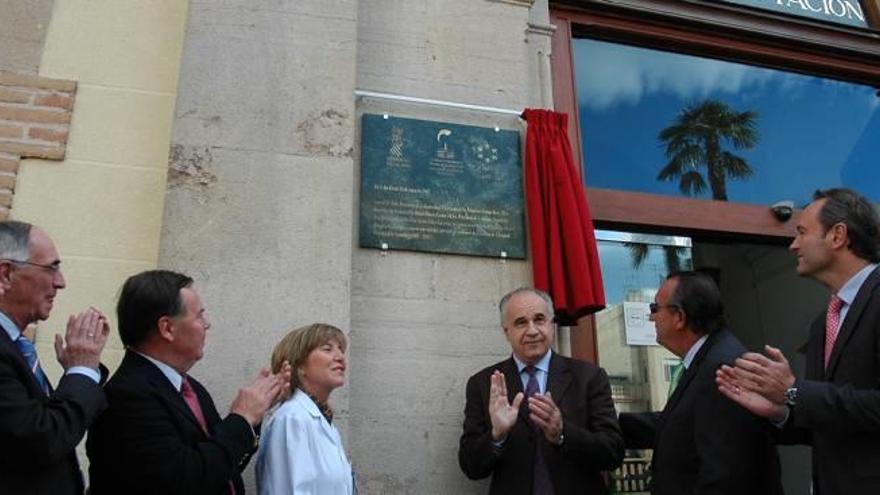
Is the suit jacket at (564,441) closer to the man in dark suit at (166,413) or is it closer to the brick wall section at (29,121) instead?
the man in dark suit at (166,413)

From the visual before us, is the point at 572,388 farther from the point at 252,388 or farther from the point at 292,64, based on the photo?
the point at 292,64

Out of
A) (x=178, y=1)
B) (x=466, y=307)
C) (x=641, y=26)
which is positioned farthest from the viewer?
(x=641, y=26)

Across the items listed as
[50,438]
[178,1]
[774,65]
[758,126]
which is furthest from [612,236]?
[50,438]

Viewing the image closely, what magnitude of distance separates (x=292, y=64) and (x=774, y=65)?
379 cm

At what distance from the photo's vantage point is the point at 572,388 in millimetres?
3592

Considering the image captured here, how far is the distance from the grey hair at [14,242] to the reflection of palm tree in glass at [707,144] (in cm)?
409

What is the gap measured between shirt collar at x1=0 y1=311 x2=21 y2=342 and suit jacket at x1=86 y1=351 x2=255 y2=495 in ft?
1.02

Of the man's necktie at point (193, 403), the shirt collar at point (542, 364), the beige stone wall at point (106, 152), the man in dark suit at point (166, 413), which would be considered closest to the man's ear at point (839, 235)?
the shirt collar at point (542, 364)

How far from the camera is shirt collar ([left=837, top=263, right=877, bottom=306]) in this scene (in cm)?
283

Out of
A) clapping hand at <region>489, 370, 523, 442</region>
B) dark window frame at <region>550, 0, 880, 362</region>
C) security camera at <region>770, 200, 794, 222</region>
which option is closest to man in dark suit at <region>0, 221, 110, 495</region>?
clapping hand at <region>489, 370, 523, 442</region>

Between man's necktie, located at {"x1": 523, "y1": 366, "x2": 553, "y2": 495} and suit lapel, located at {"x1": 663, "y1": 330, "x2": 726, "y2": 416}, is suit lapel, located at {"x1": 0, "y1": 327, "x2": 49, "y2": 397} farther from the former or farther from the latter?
suit lapel, located at {"x1": 663, "y1": 330, "x2": 726, "y2": 416}

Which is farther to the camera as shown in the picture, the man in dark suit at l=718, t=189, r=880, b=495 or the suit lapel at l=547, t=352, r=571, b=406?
the suit lapel at l=547, t=352, r=571, b=406

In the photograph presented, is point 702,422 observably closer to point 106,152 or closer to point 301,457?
point 301,457

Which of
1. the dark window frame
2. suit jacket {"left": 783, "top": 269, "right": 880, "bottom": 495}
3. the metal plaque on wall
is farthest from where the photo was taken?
the dark window frame
